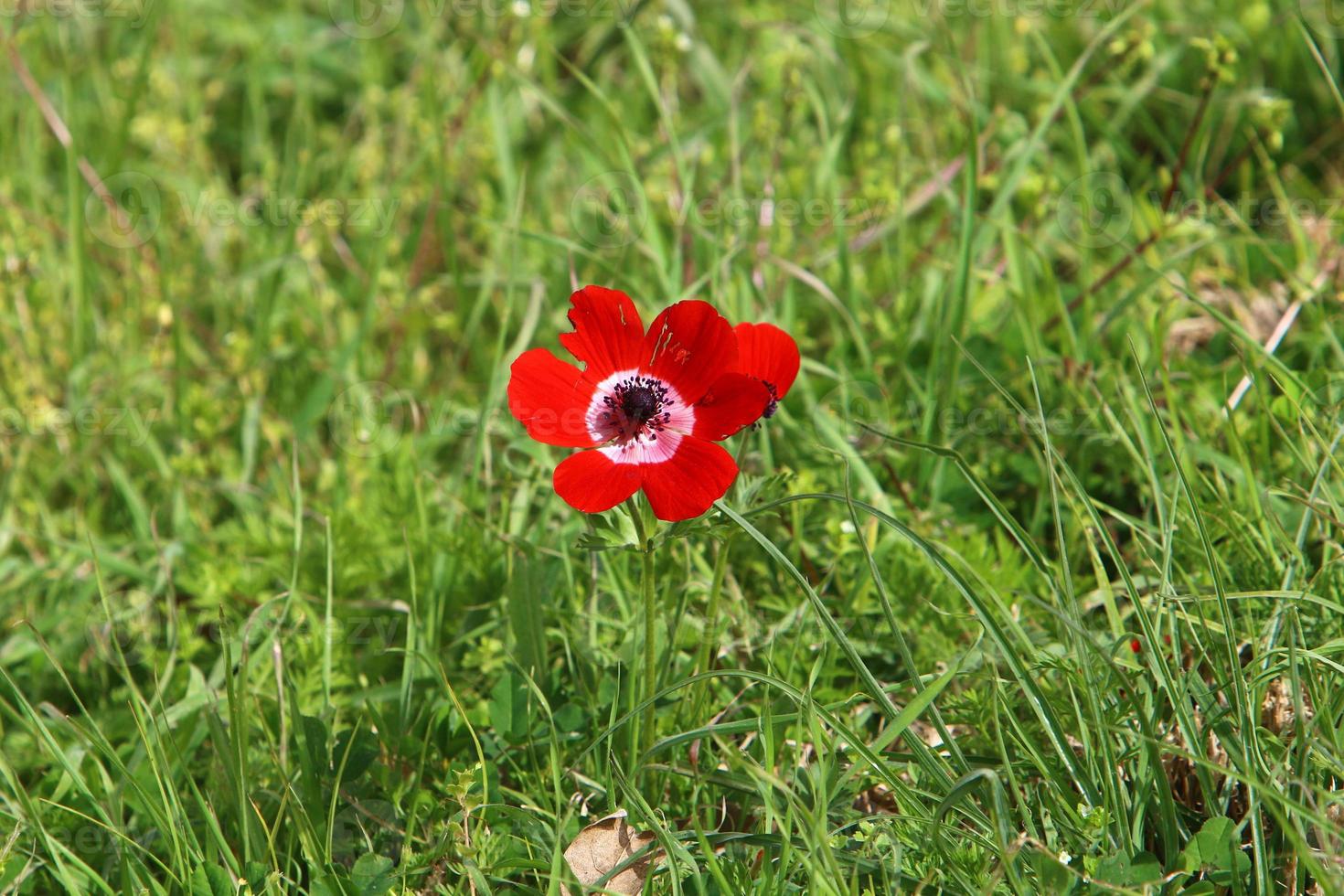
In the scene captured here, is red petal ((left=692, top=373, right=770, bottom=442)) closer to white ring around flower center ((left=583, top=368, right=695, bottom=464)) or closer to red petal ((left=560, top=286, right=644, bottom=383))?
white ring around flower center ((left=583, top=368, right=695, bottom=464))

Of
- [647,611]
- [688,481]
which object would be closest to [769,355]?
[688,481]

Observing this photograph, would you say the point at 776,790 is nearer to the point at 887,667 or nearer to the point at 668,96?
the point at 887,667

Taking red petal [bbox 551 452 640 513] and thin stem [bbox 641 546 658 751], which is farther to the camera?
thin stem [bbox 641 546 658 751]

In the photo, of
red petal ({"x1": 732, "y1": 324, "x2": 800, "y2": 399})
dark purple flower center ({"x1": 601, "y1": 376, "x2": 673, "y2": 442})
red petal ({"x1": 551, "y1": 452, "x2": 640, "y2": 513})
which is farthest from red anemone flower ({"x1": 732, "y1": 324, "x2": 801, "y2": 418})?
red petal ({"x1": 551, "y1": 452, "x2": 640, "y2": 513})

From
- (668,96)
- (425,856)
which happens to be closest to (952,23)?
(668,96)

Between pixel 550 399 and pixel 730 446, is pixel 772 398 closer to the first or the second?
pixel 550 399

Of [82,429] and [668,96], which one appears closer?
[82,429]

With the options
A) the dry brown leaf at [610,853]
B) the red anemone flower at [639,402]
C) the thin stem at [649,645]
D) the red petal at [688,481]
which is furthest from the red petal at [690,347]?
the dry brown leaf at [610,853]
